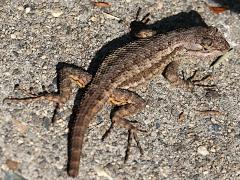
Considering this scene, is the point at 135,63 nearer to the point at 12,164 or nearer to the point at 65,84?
the point at 65,84

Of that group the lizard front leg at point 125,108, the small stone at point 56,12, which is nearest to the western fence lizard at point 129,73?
the lizard front leg at point 125,108

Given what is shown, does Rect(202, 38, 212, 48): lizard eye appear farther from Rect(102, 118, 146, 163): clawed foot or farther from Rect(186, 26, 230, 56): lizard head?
Rect(102, 118, 146, 163): clawed foot

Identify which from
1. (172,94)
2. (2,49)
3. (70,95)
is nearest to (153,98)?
(172,94)

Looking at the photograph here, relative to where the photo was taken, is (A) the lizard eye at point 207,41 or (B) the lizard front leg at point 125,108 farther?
(A) the lizard eye at point 207,41

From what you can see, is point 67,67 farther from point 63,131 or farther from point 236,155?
point 236,155

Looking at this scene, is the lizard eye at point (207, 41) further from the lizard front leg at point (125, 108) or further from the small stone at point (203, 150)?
the small stone at point (203, 150)

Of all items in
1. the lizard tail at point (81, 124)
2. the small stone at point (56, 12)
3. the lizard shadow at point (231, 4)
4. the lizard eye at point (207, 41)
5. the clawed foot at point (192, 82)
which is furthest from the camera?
the lizard shadow at point (231, 4)

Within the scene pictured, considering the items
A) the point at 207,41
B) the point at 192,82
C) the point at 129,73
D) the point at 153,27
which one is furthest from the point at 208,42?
the point at 129,73
